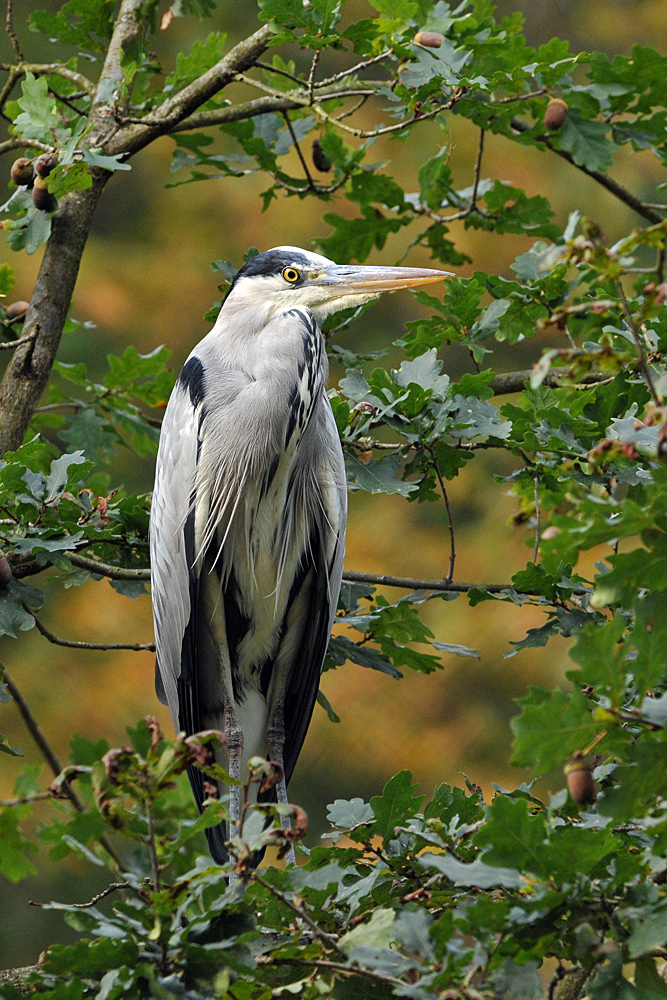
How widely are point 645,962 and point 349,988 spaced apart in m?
0.30

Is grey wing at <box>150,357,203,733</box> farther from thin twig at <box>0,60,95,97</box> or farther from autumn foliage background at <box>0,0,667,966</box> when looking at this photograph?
autumn foliage background at <box>0,0,667,966</box>

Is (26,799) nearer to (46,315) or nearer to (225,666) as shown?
(225,666)

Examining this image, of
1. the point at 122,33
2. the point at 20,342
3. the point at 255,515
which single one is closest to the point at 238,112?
the point at 122,33

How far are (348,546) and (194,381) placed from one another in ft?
9.11

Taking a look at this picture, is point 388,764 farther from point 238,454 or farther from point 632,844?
A: point 632,844

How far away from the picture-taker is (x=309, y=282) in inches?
88.1

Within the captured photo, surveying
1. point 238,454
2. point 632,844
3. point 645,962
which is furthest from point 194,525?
point 645,962

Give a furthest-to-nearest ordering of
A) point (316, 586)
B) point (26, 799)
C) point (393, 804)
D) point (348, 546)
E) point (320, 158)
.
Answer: point (348, 546), point (320, 158), point (316, 586), point (393, 804), point (26, 799)

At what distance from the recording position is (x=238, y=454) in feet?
6.95

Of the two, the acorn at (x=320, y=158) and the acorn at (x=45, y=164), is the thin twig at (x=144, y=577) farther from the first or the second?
the acorn at (x=320, y=158)

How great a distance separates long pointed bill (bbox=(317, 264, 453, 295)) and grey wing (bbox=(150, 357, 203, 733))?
342mm

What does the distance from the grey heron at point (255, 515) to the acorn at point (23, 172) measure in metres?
0.49

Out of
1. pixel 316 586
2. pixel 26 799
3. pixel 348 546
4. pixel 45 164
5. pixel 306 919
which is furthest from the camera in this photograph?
pixel 348 546

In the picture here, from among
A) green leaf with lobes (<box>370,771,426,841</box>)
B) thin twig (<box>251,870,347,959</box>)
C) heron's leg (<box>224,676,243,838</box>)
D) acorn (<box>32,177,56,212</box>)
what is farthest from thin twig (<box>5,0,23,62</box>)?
thin twig (<box>251,870,347,959</box>)
